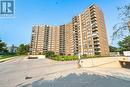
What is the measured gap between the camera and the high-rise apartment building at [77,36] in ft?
214

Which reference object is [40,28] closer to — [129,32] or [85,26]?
[85,26]

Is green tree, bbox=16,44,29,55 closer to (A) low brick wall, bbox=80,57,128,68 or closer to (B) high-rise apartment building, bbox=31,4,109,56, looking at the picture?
(B) high-rise apartment building, bbox=31,4,109,56

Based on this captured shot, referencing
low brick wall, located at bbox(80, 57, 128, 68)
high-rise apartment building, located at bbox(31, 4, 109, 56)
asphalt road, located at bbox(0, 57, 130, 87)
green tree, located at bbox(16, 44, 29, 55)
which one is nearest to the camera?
asphalt road, located at bbox(0, 57, 130, 87)

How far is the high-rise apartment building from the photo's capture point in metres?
65.1

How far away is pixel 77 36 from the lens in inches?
3317

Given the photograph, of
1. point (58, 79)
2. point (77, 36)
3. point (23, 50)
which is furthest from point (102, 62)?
point (23, 50)

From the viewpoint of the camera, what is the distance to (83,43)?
75062 millimetres

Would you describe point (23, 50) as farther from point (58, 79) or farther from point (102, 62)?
point (58, 79)

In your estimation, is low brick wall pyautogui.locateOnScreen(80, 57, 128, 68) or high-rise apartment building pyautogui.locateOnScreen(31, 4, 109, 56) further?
high-rise apartment building pyautogui.locateOnScreen(31, 4, 109, 56)

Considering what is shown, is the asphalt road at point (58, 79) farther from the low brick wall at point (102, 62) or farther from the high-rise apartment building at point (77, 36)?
the high-rise apartment building at point (77, 36)

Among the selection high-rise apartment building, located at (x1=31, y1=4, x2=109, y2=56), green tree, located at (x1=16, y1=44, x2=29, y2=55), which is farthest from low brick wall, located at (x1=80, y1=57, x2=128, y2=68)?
green tree, located at (x1=16, y1=44, x2=29, y2=55)

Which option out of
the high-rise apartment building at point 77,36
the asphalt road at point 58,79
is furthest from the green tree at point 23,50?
the asphalt road at point 58,79

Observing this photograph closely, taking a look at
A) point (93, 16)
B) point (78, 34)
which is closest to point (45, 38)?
point (78, 34)

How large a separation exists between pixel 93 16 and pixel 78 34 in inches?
698
